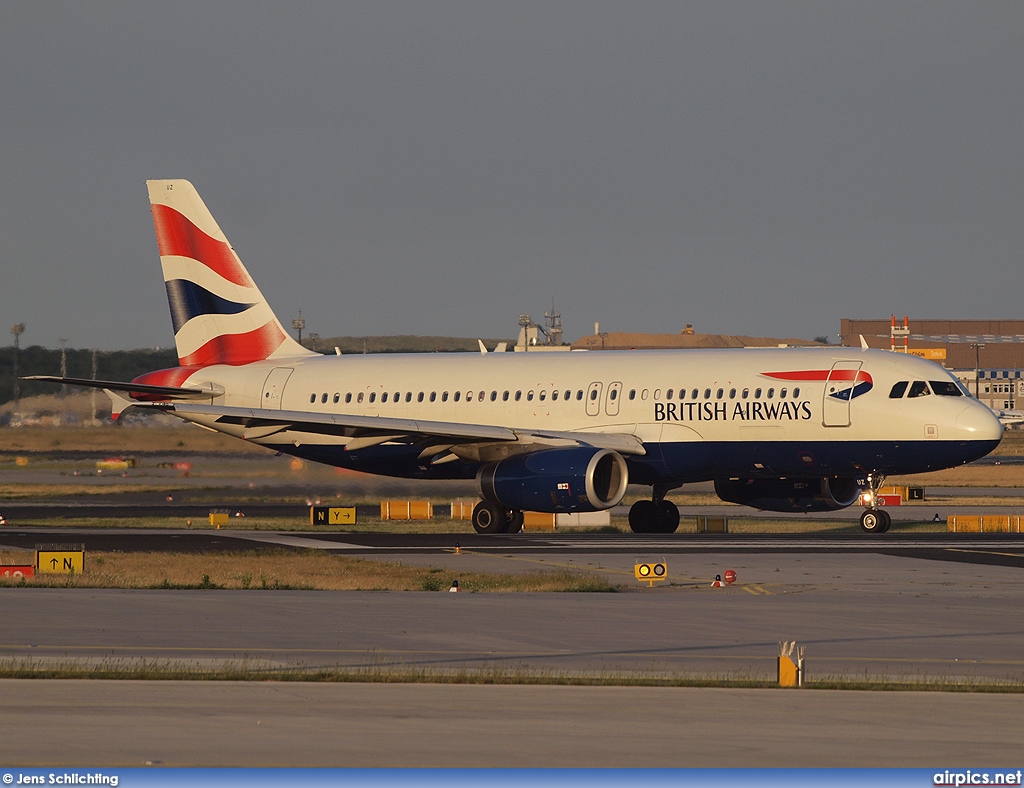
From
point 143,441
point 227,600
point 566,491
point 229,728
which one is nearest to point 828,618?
point 227,600

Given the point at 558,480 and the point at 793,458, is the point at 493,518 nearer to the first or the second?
the point at 558,480

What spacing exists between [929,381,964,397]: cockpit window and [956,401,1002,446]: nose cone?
0.70 m

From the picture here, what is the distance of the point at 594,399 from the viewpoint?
41.9 metres

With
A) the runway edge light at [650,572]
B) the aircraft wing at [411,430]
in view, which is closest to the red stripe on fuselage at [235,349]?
the aircraft wing at [411,430]

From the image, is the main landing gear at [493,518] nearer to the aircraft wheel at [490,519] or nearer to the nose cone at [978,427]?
the aircraft wheel at [490,519]

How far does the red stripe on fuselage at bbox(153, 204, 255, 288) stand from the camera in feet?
157

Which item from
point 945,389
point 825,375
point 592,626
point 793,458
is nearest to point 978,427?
point 945,389

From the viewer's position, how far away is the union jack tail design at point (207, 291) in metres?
47.8

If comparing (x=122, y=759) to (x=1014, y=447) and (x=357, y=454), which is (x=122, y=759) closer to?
(x=357, y=454)

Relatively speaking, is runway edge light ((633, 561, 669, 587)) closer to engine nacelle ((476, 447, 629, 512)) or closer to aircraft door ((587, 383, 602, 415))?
engine nacelle ((476, 447, 629, 512))

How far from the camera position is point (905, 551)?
3256cm

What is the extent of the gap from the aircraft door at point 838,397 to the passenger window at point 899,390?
988 mm

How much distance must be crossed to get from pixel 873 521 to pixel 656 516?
605 cm

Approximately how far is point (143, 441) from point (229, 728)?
166ft
